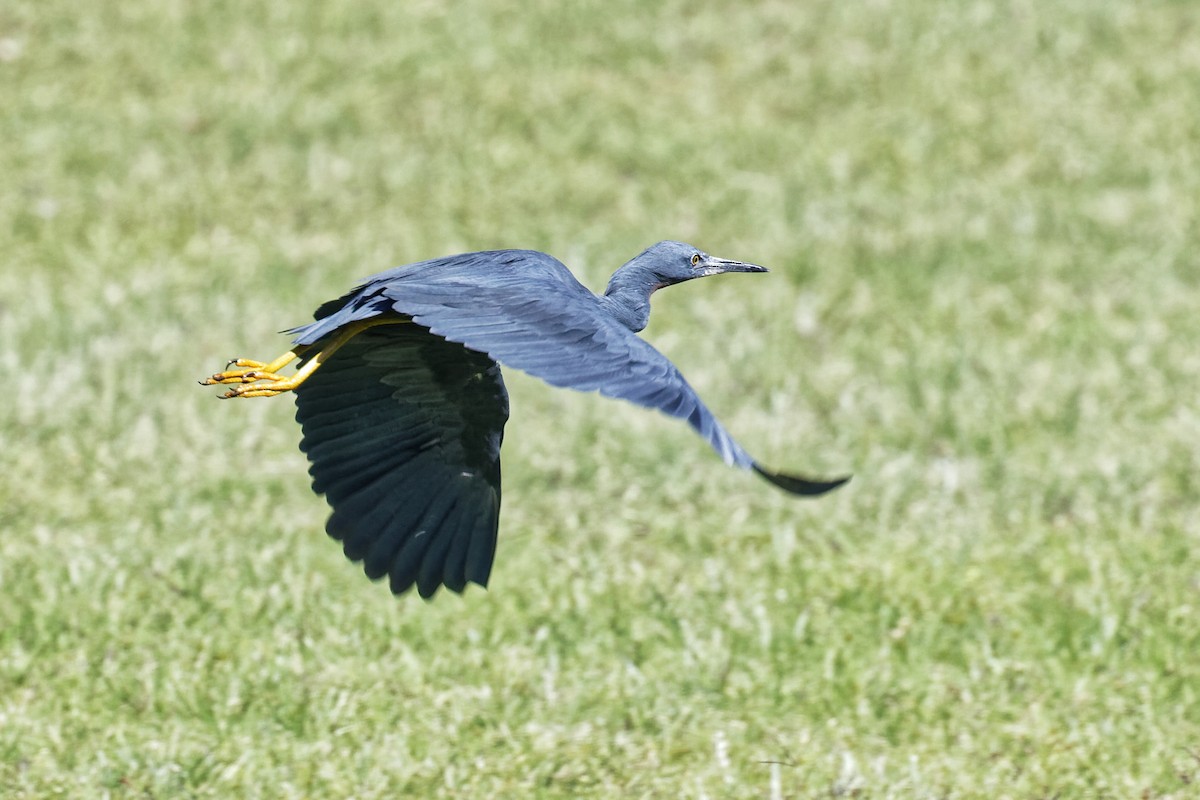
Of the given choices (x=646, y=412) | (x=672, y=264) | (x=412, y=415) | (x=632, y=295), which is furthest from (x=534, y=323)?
(x=646, y=412)

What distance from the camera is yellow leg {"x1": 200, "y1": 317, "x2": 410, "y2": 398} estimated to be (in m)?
4.89

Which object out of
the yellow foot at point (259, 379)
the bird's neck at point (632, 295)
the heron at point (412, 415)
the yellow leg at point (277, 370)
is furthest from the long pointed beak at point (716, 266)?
the yellow foot at point (259, 379)

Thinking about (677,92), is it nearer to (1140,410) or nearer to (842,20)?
(842,20)

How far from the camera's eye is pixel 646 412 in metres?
8.37

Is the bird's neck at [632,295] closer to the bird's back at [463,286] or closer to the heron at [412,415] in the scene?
the heron at [412,415]

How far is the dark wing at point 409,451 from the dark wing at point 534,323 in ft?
0.80

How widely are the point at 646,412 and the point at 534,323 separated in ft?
12.3

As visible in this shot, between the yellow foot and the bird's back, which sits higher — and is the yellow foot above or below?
below

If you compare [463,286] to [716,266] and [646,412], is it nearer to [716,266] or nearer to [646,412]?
[716,266]

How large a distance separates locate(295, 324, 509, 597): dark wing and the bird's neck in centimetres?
48

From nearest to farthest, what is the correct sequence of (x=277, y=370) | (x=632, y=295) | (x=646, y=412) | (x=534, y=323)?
A: (x=534, y=323) → (x=277, y=370) → (x=632, y=295) → (x=646, y=412)

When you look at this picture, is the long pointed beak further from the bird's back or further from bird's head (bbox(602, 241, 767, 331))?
the bird's back

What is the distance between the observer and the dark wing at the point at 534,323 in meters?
4.17

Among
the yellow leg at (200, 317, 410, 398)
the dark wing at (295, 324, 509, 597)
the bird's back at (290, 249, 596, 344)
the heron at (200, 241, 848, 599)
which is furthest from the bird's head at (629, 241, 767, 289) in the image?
the yellow leg at (200, 317, 410, 398)
